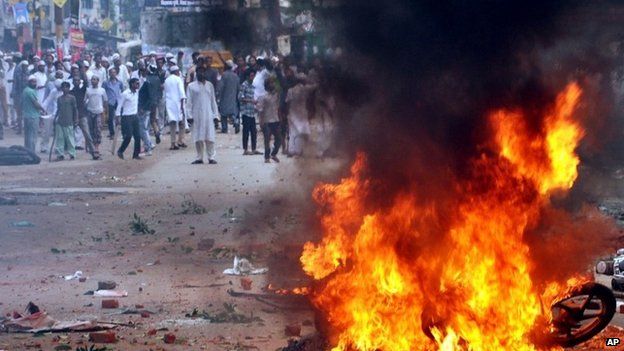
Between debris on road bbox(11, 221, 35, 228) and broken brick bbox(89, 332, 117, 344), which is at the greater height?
debris on road bbox(11, 221, 35, 228)

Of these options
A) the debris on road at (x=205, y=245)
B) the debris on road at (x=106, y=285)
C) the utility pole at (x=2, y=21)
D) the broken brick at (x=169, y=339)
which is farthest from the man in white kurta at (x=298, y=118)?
the utility pole at (x=2, y=21)

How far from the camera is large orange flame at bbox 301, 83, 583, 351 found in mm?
6703

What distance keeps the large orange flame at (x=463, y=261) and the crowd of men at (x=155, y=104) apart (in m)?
8.81

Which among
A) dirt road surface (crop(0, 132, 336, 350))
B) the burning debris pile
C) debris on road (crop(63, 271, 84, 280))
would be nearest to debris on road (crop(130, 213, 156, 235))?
dirt road surface (crop(0, 132, 336, 350))

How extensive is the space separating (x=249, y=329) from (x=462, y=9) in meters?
2.94

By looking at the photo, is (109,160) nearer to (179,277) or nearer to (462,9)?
(179,277)

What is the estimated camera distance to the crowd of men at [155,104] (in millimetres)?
19406

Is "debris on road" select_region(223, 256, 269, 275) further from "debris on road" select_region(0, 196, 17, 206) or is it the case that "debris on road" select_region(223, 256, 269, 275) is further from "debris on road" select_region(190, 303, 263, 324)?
"debris on road" select_region(0, 196, 17, 206)

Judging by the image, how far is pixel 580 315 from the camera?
22.5 ft

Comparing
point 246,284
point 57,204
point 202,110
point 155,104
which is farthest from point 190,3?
point 155,104

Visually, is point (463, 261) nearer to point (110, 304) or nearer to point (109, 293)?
point (110, 304)

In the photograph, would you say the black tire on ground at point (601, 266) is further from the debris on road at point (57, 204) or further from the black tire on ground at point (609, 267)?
the debris on road at point (57, 204)

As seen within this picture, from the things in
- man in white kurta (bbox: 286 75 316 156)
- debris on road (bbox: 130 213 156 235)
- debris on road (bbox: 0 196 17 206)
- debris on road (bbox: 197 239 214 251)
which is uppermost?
man in white kurta (bbox: 286 75 316 156)

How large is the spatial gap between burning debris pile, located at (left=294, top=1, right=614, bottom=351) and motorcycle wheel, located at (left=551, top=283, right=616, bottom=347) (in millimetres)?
103
